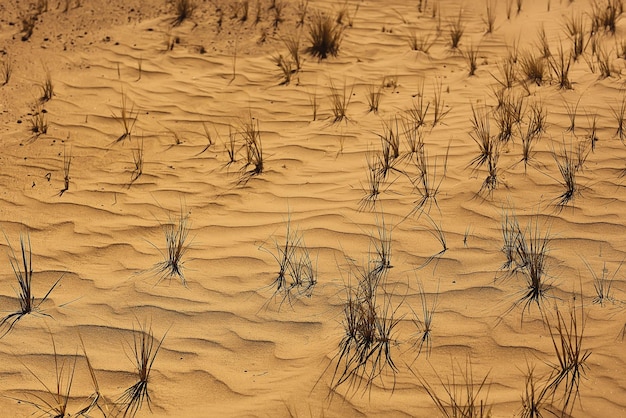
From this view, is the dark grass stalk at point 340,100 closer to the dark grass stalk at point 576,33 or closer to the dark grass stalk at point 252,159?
the dark grass stalk at point 252,159

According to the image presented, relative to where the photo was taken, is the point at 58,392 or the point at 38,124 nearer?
the point at 58,392

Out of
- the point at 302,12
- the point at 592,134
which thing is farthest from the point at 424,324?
the point at 302,12

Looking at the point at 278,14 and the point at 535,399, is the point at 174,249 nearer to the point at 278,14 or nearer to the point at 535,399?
the point at 535,399

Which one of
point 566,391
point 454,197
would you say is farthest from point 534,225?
point 566,391

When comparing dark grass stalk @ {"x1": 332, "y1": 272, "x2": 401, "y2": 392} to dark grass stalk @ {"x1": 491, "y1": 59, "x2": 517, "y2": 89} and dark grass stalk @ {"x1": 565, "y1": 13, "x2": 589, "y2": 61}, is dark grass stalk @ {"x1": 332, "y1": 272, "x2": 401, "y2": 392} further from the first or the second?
dark grass stalk @ {"x1": 565, "y1": 13, "x2": 589, "y2": 61}

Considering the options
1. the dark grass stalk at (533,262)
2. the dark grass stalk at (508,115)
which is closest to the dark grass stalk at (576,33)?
the dark grass stalk at (508,115)

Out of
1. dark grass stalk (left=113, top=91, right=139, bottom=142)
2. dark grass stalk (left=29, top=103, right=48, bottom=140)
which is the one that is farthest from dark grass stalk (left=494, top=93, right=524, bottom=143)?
dark grass stalk (left=29, top=103, right=48, bottom=140)
